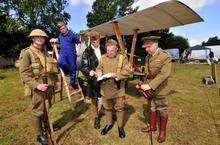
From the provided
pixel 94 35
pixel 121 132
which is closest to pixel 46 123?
pixel 121 132

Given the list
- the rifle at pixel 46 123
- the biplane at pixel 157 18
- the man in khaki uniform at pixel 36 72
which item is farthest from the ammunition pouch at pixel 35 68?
the biplane at pixel 157 18

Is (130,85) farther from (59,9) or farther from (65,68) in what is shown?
(59,9)

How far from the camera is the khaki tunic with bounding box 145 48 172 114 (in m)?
6.93

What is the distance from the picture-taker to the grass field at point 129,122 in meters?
7.51

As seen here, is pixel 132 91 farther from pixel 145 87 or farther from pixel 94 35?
pixel 145 87

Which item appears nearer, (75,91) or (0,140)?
(0,140)

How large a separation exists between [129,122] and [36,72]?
9.91ft

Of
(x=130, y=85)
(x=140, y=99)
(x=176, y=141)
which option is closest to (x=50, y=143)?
(x=176, y=141)

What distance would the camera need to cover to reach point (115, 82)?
748 centimetres

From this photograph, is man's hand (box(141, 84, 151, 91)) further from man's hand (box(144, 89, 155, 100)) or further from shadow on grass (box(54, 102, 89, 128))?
shadow on grass (box(54, 102, 89, 128))

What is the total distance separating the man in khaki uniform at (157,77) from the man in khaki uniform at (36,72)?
6.83 feet

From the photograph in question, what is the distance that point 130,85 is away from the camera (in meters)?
14.3

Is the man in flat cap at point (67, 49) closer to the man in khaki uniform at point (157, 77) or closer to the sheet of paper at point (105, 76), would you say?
the sheet of paper at point (105, 76)

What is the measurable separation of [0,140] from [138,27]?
6.90m
